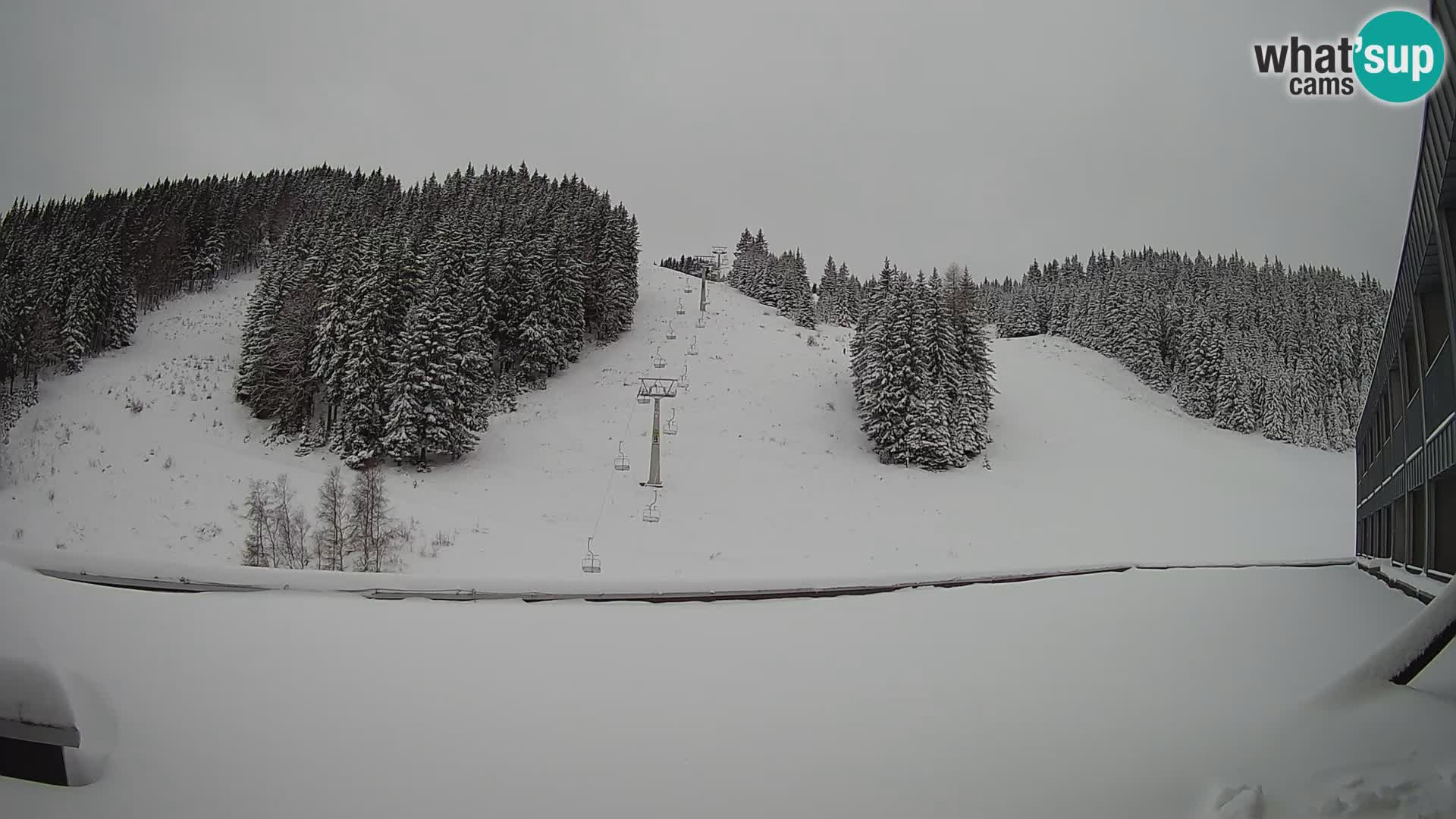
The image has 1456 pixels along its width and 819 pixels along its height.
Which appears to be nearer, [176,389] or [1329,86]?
[1329,86]

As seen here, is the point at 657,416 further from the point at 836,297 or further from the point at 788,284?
the point at 836,297

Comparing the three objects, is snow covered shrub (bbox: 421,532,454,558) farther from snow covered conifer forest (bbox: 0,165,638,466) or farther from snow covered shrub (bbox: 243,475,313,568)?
snow covered conifer forest (bbox: 0,165,638,466)

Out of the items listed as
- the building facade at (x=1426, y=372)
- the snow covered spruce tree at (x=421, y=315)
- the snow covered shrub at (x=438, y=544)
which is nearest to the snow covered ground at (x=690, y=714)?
the building facade at (x=1426, y=372)

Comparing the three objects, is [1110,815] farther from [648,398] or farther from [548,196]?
[548,196]

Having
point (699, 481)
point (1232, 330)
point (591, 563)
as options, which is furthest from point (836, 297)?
point (591, 563)

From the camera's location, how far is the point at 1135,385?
62062mm

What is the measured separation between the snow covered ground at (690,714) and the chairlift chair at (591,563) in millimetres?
14563

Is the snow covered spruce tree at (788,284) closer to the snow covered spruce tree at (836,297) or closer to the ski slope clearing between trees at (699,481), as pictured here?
the snow covered spruce tree at (836,297)

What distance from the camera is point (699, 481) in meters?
30.3

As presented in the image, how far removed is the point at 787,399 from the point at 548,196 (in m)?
36.2

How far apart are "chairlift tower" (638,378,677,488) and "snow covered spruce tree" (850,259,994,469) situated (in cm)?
1227

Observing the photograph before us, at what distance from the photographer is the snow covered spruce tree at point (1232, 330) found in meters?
51.4

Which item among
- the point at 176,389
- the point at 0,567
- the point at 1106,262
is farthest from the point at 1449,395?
the point at 1106,262

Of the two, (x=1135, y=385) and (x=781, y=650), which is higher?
(x=1135, y=385)
